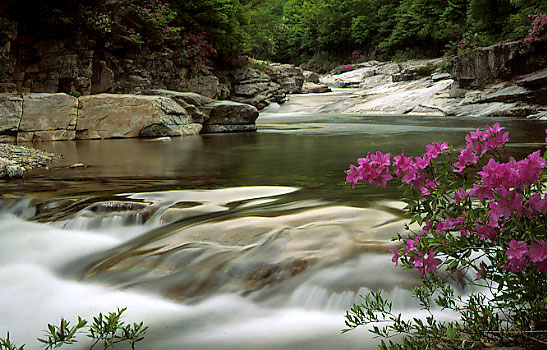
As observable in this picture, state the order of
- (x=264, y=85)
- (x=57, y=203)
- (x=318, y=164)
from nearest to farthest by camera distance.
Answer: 1. (x=57, y=203)
2. (x=318, y=164)
3. (x=264, y=85)

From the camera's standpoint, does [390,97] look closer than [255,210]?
No

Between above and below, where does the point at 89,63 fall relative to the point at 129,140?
above

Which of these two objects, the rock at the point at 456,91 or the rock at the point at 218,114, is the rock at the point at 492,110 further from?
the rock at the point at 218,114

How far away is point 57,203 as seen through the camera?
3354 millimetres

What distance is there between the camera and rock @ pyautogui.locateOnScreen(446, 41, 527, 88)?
51.0 ft

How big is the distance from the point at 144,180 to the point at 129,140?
16.6 ft

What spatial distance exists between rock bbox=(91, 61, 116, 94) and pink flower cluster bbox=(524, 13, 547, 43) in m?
13.8

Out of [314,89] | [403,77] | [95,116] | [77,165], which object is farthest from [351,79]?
[77,165]

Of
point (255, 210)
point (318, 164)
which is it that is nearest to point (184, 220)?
point (255, 210)

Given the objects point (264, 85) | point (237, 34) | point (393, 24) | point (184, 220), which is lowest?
point (184, 220)

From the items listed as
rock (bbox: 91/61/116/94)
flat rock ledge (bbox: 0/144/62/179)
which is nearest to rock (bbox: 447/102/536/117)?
rock (bbox: 91/61/116/94)

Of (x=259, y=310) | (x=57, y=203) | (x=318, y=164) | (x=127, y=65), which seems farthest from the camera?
(x=127, y=65)

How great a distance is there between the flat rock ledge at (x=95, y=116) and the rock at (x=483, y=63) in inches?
427

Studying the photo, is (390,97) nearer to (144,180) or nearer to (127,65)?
(127,65)
